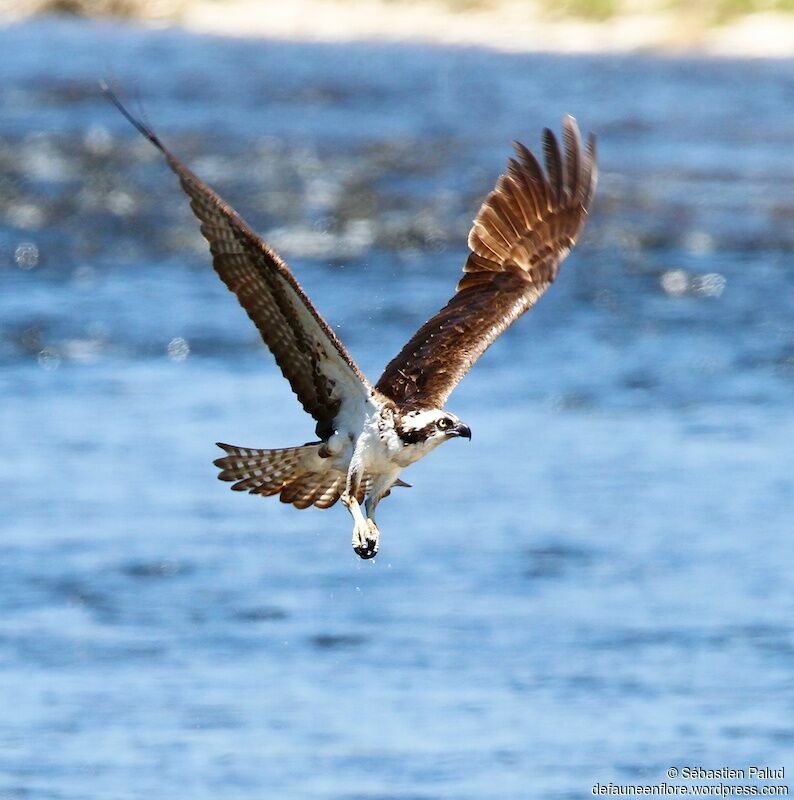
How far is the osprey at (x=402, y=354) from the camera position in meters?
7.66

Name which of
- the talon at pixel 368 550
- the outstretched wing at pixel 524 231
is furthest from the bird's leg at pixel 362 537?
the outstretched wing at pixel 524 231

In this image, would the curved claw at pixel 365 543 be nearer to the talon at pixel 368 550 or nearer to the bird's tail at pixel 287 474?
the talon at pixel 368 550

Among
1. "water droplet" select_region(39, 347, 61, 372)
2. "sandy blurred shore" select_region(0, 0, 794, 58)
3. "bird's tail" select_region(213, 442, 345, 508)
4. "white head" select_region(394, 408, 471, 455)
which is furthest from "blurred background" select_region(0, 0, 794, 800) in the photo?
"sandy blurred shore" select_region(0, 0, 794, 58)

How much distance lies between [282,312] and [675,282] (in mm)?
15523

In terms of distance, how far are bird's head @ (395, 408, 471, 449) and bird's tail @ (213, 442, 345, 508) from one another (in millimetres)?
467

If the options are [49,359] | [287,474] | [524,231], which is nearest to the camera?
[287,474]

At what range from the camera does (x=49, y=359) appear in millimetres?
18969

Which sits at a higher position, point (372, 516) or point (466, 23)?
point (466, 23)

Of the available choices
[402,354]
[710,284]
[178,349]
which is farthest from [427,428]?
[710,284]

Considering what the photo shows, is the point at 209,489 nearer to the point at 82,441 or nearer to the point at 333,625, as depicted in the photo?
the point at 82,441

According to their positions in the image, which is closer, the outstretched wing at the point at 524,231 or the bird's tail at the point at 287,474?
the bird's tail at the point at 287,474

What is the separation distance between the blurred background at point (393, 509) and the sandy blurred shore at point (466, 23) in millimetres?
19335

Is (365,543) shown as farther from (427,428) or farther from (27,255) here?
(27,255)

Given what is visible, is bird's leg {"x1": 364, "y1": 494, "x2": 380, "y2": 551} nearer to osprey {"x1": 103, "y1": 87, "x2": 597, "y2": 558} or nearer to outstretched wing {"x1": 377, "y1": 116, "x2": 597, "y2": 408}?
osprey {"x1": 103, "y1": 87, "x2": 597, "y2": 558}
